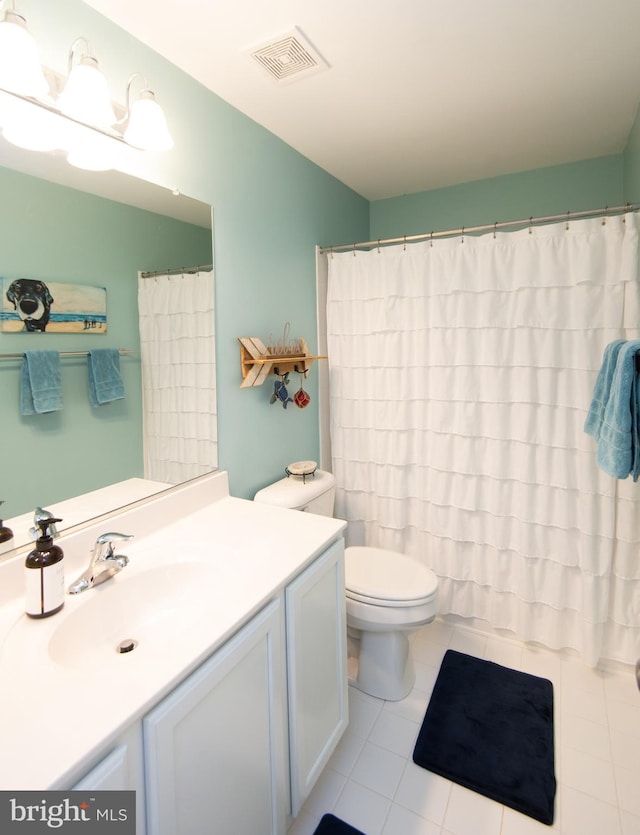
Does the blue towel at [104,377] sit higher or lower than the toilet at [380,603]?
higher

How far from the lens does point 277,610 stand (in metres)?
1.12

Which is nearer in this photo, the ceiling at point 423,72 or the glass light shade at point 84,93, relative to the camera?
the glass light shade at point 84,93

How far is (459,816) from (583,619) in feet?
3.23

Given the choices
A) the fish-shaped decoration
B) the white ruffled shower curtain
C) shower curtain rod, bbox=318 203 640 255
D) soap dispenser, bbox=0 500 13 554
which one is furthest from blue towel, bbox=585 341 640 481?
soap dispenser, bbox=0 500 13 554

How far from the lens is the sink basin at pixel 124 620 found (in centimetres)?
89

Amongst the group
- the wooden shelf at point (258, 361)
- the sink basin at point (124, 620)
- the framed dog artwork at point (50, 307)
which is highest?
the framed dog artwork at point (50, 307)

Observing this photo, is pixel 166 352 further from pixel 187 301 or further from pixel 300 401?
pixel 300 401

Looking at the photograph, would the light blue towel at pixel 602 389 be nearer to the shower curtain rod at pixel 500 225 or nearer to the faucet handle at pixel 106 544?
the shower curtain rod at pixel 500 225

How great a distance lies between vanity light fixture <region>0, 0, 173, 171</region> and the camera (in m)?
0.97

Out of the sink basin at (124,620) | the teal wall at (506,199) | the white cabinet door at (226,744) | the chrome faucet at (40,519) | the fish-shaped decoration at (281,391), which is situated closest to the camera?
the white cabinet door at (226,744)

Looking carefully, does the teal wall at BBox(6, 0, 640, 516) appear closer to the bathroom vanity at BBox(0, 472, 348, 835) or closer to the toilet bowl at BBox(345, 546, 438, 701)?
the bathroom vanity at BBox(0, 472, 348, 835)

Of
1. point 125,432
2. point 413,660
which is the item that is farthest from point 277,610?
point 413,660

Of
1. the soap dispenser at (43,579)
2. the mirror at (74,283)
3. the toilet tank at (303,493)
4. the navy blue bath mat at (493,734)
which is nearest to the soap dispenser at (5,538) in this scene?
the mirror at (74,283)

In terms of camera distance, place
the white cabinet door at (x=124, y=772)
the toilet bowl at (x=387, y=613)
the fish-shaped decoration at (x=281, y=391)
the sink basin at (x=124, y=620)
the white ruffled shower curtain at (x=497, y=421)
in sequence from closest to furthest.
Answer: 1. the white cabinet door at (x=124, y=772)
2. the sink basin at (x=124, y=620)
3. the toilet bowl at (x=387, y=613)
4. the white ruffled shower curtain at (x=497, y=421)
5. the fish-shaped decoration at (x=281, y=391)
